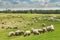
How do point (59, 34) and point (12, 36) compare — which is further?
point (12, 36)

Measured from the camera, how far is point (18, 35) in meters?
32.7

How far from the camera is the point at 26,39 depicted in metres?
27.4

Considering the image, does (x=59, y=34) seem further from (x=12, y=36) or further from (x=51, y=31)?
(x=12, y=36)

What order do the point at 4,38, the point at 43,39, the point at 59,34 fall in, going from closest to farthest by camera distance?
1. the point at 43,39
2. the point at 59,34
3. the point at 4,38

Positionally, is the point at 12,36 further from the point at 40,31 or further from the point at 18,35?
the point at 40,31

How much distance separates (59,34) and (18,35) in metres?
6.12

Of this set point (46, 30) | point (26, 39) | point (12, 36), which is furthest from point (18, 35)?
point (26, 39)

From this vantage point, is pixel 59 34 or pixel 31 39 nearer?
pixel 31 39

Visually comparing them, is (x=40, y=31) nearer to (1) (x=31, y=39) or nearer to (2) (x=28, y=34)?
(2) (x=28, y=34)

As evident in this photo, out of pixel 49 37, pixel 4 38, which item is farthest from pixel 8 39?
pixel 49 37

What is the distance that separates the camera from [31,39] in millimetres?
26812

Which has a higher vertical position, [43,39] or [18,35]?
[43,39]

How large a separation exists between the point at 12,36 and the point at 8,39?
6.68 ft

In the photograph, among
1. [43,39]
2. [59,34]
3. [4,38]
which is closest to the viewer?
[43,39]
